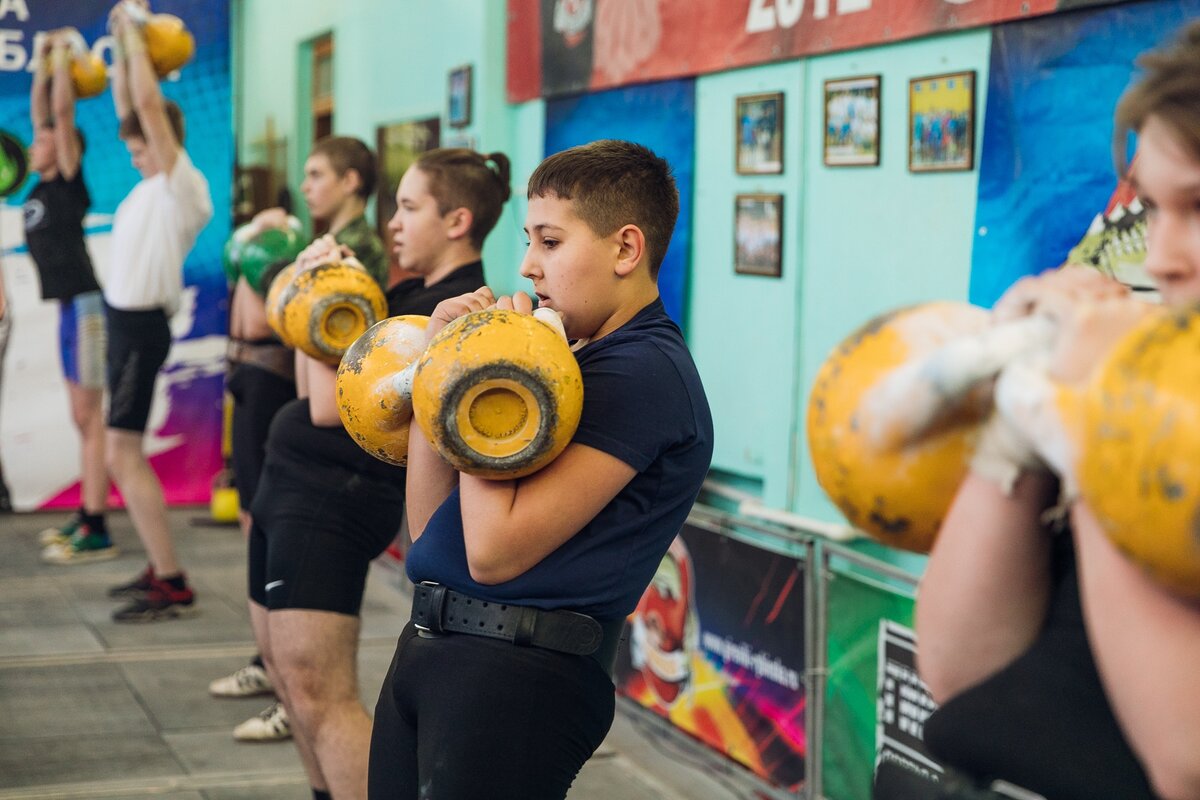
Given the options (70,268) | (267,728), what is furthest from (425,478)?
(70,268)

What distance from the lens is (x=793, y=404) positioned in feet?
12.4

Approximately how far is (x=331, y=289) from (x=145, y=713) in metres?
2.26

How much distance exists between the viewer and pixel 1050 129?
9.43 feet

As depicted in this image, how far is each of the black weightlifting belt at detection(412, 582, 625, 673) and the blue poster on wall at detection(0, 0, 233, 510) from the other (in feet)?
18.9

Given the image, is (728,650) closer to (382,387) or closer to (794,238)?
(794,238)

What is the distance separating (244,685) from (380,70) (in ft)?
11.5

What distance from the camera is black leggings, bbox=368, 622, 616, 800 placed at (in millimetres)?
1922

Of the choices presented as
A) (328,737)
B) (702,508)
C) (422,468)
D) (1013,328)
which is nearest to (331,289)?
(422,468)

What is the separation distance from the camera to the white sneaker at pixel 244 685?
4672mm

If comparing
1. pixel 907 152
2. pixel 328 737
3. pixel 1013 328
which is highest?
pixel 907 152

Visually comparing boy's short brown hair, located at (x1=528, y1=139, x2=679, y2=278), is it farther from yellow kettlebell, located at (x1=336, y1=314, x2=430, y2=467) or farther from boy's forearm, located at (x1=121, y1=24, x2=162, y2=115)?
boy's forearm, located at (x1=121, y1=24, x2=162, y2=115)

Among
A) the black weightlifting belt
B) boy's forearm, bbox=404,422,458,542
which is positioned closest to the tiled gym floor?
boy's forearm, bbox=404,422,458,542

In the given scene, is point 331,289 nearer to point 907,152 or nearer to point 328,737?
point 328,737

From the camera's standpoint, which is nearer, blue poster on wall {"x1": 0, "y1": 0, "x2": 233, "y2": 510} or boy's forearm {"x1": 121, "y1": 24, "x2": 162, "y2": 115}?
boy's forearm {"x1": 121, "y1": 24, "x2": 162, "y2": 115}
